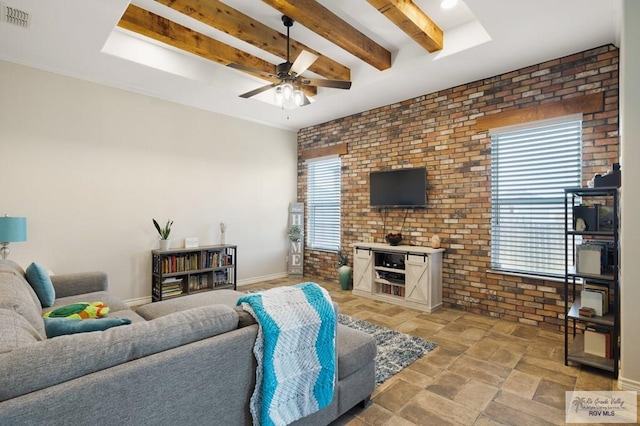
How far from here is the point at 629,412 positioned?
2080 millimetres

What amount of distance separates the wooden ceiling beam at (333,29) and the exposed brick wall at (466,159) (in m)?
1.18

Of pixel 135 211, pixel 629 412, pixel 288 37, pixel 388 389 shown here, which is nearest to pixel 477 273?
pixel 629 412

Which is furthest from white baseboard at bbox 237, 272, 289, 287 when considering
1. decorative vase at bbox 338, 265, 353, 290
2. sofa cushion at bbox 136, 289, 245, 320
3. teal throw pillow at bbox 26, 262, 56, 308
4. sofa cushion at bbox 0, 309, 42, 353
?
sofa cushion at bbox 0, 309, 42, 353

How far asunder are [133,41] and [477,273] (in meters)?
4.90

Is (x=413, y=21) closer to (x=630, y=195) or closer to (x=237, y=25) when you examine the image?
(x=237, y=25)

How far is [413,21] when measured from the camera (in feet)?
9.70

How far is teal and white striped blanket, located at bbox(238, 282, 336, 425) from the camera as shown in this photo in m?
1.54

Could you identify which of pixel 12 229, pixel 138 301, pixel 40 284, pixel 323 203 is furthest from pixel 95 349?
pixel 323 203

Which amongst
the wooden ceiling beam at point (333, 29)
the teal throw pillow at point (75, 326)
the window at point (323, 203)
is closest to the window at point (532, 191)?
the wooden ceiling beam at point (333, 29)

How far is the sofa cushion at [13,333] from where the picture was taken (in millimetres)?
1142

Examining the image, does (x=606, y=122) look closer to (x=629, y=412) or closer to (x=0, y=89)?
(x=629, y=412)

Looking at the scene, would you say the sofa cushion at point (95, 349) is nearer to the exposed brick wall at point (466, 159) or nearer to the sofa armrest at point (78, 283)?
the sofa armrest at point (78, 283)

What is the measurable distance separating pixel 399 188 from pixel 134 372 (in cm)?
417

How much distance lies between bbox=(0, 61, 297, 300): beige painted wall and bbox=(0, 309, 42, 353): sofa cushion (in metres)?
2.86
